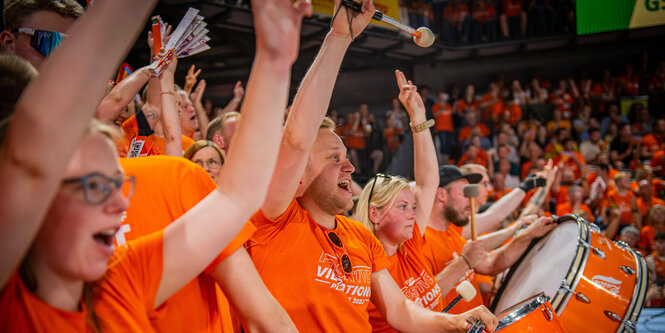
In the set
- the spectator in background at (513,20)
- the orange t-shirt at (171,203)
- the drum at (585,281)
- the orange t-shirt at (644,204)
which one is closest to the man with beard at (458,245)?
the drum at (585,281)

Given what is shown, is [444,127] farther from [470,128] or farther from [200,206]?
[200,206]

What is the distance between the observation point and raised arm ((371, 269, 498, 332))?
7.49 feet

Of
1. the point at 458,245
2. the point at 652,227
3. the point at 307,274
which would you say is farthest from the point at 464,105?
the point at 307,274

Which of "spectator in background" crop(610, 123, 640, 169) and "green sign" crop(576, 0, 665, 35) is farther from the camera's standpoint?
"spectator in background" crop(610, 123, 640, 169)

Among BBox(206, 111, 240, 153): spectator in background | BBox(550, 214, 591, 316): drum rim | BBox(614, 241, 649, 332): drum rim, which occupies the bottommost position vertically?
BBox(614, 241, 649, 332): drum rim

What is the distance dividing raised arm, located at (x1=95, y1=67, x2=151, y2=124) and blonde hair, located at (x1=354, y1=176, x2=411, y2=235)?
58.5 inches

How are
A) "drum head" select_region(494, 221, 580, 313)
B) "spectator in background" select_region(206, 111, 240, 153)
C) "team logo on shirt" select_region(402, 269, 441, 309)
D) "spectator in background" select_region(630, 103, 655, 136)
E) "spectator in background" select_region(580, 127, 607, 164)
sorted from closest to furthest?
"team logo on shirt" select_region(402, 269, 441, 309) → "drum head" select_region(494, 221, 580, 313) → "spectator in background" select_region(206, 111, 240, 153) → "spectator in background" select_region(580, 127, 607, 164) → "spectator in background" select_region(630, 103, 655, 136)

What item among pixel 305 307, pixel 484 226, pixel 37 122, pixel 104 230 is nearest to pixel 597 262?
pixel 484 226

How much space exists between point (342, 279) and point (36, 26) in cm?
148

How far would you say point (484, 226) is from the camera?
482 centimetres

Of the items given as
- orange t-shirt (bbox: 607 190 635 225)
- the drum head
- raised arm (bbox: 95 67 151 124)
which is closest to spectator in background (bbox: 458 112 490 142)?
orange t-shirt (bbox: 607 190 635 225)

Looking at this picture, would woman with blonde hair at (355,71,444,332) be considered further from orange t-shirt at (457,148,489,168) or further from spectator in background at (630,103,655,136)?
spectator in background at (630,103,655,136)

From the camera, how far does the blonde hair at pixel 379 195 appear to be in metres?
3.00

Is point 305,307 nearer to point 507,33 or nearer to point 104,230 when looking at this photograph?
point 104,230
